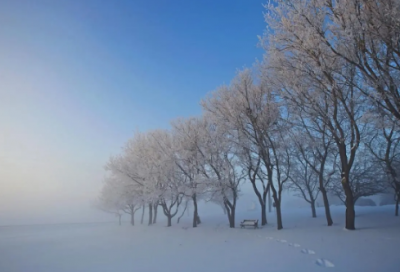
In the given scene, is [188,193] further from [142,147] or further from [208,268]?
[208,268]

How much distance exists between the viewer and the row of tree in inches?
361

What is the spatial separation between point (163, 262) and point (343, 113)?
43.9 feet

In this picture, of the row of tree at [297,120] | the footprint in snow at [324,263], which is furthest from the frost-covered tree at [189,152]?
the footprint in snow at [324,263]

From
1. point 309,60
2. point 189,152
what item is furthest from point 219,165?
point 309,60

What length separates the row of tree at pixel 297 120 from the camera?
361 inches

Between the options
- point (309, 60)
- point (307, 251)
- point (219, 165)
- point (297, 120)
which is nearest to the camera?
point (307, 251)

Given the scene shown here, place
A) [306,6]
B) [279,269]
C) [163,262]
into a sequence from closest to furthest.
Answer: [279,269]
[163,262]
[306,6]

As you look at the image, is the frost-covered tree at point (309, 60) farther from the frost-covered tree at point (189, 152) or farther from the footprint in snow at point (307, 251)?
the frost-covered tree at point (189, 152)

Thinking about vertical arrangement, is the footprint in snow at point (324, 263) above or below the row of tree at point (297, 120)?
below

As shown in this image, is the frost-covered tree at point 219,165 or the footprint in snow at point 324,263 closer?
the footprint in snow at point 324,263

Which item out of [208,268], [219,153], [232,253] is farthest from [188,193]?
[208,268]

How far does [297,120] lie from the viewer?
16.3 m

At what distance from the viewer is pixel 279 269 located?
7066 millimetres

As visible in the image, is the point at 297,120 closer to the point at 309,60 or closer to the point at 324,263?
the point at 309,60
